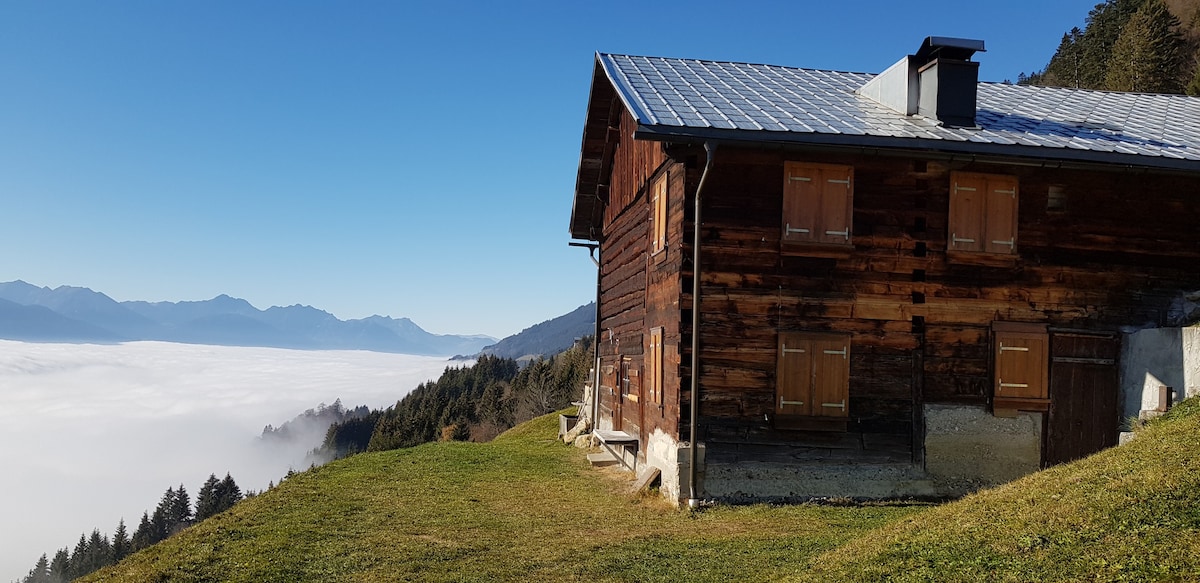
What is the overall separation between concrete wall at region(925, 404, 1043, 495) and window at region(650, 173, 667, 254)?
18.0 ft

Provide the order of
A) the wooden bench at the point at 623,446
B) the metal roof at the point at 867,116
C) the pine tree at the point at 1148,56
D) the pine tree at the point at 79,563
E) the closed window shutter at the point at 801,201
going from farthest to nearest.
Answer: the pine tree at the point at 79,563
the pine tree at the point at 1148,56
the wooden bench at the point at 623,446
the closed window shutter at the point at 801,201
the metal roof at the point at 867,116

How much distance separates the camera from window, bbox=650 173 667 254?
1559 cm

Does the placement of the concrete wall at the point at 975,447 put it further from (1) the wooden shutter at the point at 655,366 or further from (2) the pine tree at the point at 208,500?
(2) the pine tree at the point at 208,500

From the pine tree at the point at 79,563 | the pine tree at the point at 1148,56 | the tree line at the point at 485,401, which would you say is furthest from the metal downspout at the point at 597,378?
the pine tree at the point at 79,563

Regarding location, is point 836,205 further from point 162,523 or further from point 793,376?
point 162,523

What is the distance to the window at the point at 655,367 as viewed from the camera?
1563cm

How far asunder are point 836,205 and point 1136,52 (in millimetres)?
44948

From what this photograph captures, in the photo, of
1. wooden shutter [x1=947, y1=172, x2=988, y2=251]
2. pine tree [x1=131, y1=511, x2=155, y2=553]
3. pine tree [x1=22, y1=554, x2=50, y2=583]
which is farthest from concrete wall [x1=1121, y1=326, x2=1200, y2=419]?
pine tree [x1=22, y1=554, x2=50, y2=583]

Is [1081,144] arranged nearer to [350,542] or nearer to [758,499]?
[758,499]

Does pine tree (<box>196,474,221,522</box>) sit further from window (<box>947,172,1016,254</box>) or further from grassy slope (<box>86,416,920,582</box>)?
window (<box>947,172,1016,254</box>)

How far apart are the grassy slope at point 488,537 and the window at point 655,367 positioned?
1.96m

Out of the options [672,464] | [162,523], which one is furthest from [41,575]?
[672,464]

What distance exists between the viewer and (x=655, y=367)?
52.5 ft

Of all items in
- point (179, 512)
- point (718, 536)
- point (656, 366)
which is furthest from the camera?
point (179, 512)
